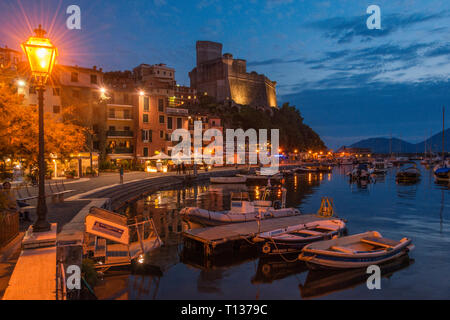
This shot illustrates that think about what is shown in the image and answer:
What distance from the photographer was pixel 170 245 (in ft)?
60.4

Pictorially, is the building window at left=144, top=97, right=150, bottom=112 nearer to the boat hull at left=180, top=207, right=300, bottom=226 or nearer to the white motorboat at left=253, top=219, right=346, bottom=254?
the boat hull at left=180, top=207, right=300, bottom=226

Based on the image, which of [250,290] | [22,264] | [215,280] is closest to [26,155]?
[22,264]

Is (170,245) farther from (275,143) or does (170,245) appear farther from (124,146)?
(275,143)

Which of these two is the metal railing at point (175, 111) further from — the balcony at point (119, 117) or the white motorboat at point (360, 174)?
the white motorboat at point (360, 174)

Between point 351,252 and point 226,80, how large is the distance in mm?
123352

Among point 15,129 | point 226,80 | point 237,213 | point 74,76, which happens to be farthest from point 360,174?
point 226,80

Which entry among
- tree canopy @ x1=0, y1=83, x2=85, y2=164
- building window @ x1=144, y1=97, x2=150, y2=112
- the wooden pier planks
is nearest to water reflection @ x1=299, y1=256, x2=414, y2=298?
the wooden pier planks

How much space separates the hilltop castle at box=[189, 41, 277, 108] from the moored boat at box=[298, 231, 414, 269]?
114m

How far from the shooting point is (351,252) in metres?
14.4

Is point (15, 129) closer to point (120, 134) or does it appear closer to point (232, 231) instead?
point (232, 231)

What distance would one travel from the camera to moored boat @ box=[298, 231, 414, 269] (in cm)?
1418

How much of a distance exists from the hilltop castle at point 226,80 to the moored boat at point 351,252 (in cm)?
11415
